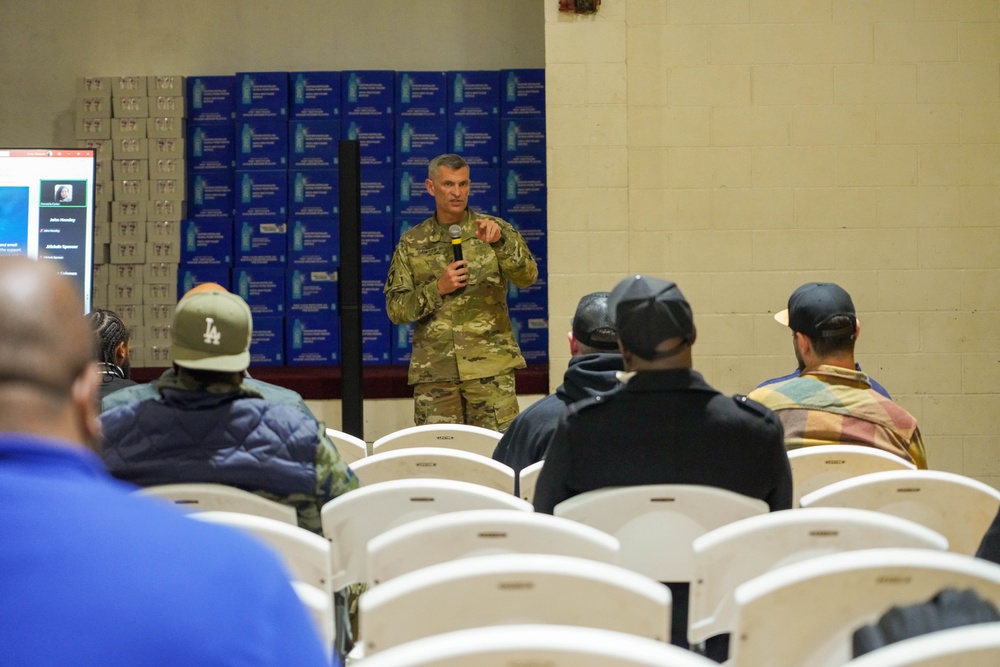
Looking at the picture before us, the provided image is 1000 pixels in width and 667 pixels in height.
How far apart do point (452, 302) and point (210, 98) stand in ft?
8.51

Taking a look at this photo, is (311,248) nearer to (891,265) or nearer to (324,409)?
(324,409)

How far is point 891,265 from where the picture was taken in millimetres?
6234

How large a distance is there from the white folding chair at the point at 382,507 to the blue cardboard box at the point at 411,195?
478 cm

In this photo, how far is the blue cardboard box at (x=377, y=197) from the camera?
273 inches

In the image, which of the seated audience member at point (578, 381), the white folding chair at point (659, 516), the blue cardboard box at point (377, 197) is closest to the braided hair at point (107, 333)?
the seated audience member at point (578, 381)

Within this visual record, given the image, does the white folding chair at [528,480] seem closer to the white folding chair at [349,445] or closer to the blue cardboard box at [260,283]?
the white folding chair at [349,445]

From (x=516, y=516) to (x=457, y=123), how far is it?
17.8 ft

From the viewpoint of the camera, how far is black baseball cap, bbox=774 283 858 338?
332cm

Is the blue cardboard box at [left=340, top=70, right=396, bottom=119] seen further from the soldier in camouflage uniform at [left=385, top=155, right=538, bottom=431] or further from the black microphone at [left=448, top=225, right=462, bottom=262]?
the black microphone at [left=448, top=225, right=462, bottom=262]

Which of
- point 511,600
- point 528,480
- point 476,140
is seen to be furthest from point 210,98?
point 511,600

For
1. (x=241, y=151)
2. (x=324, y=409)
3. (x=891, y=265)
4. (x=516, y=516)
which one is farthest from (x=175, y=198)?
(x=516, y=516)

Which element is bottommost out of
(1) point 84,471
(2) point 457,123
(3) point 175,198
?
(1) point 84,471

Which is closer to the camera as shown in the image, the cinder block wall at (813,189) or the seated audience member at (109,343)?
the seated audience member at (109,343)

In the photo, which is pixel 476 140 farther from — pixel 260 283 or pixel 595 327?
pixel 595 327
